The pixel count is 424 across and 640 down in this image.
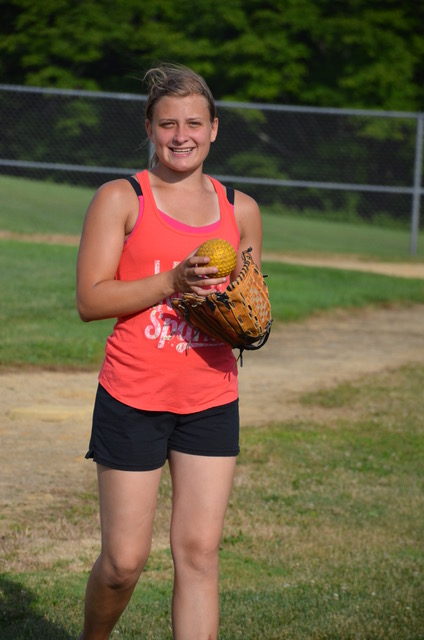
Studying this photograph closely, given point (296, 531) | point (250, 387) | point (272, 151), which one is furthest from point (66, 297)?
point (272, 151)

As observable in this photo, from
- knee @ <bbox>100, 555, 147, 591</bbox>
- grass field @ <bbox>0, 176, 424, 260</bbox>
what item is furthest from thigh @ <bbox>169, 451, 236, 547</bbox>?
grass field @ <bbox>0, 176, 424, 260</bbox>

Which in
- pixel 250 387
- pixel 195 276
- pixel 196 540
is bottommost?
pixel 250 387

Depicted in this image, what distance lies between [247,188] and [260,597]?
2685cm

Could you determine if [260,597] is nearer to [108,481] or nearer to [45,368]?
[108,481]

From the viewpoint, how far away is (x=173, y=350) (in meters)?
3.61

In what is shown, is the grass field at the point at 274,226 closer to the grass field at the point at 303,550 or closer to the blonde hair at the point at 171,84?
the grass field at the point at 303,550

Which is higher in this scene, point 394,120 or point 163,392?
point 394,120

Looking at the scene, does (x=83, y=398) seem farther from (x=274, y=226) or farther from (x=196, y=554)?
(x=274, y=226)

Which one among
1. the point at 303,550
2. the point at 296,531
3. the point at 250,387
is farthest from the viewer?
the point at 250,387

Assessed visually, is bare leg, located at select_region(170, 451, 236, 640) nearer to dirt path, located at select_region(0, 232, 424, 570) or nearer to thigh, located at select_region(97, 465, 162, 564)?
thigh, located at select_region(97, 465, 162, 564)

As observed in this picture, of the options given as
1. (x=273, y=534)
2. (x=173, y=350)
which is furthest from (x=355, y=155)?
(x=173, y=350)

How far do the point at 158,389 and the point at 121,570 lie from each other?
23.1 inches

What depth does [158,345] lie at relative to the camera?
359cm

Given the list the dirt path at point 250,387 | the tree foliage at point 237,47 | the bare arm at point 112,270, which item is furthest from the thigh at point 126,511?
the tree foliage at point 237,47
